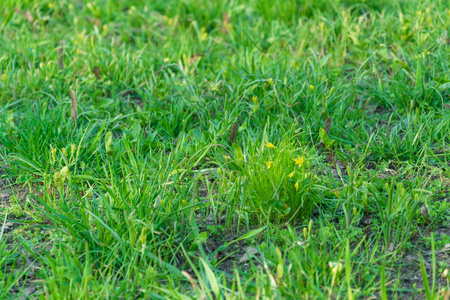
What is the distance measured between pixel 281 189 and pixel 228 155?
50 centimetres

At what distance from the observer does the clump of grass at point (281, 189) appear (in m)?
2.29

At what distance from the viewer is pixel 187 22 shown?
14.8 feet

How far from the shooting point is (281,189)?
2332mm

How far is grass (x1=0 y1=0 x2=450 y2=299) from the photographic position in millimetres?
2008

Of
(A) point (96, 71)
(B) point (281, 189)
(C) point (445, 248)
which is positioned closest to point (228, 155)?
(B) point (281, 189)

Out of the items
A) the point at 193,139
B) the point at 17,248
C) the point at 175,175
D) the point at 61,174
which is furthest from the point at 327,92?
the point at 17,248

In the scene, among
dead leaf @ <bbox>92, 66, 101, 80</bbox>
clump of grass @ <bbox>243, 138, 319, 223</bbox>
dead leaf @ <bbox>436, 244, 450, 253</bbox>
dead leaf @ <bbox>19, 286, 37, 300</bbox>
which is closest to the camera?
dead leaf @ <bbox>19, 286, 37, 300</bbox>

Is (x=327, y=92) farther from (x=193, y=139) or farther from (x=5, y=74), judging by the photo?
(x=5, y=74)

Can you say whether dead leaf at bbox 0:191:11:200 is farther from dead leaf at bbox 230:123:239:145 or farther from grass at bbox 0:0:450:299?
dead leaf at bbox 230:123:239:145

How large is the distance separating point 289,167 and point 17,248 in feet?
4.17

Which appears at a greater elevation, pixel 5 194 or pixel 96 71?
pixel 96 71

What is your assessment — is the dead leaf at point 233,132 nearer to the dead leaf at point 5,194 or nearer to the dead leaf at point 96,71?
the dead leaf at point 5,194

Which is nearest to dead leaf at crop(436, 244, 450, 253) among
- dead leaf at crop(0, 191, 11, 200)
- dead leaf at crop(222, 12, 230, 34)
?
dead leaf at crop(0, 191, 11, 200)

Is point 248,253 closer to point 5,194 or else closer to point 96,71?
point 5,194
